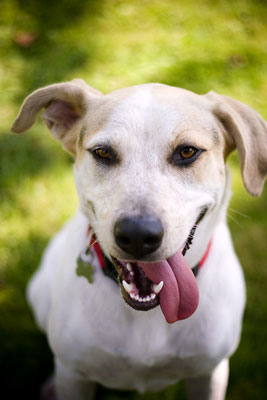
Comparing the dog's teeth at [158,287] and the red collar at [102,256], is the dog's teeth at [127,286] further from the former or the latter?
the red collar at [102,256]

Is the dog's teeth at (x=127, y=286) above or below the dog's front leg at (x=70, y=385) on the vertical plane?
above

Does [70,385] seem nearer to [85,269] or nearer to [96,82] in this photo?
[85,269]

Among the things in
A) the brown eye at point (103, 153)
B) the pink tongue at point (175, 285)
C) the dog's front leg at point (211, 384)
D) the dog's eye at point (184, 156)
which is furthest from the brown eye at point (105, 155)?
the dog's front leg at point (211, 384)

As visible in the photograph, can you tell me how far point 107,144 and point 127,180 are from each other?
0.25 meters

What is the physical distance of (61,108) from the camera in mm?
2668

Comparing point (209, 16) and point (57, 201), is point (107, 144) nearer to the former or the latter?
point (57, 201)

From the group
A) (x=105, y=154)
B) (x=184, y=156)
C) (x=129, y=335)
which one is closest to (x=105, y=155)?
(x=105, y=154)

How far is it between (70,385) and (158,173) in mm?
1721

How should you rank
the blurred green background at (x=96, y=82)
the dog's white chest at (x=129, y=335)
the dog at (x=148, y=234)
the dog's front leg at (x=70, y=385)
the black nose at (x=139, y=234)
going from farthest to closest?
the blurred green background at (x=96, y=82) → the dog's front leg at (x=70, y=385) → the dog's white chest at (x=129, y=335) → the dog at (x=148, y=234) → the black nose at (x=139, y=234)

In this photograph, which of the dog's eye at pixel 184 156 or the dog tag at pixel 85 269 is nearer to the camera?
the dog's eye at pixel 184 156

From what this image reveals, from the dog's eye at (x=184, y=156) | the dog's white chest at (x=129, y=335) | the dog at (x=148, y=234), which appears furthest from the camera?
the dog's white chest at (x=129, y=335)

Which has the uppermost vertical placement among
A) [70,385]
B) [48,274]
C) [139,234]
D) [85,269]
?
[139,234]

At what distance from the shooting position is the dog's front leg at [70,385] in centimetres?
287

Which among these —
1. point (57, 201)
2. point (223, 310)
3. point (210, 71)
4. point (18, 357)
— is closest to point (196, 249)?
point (223, 310)
